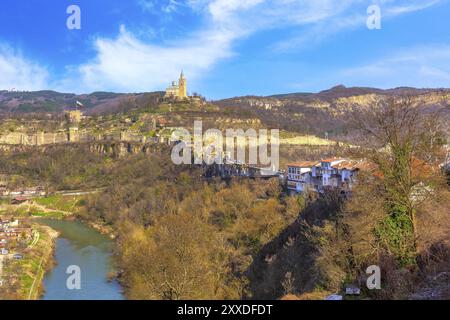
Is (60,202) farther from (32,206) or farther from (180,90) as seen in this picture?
(180,90)

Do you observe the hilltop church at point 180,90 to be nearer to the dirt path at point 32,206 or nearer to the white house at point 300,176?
the dirt path at point 32,206

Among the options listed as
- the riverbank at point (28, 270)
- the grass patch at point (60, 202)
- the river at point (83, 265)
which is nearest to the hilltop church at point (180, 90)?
the grass patch at point (60, 202)

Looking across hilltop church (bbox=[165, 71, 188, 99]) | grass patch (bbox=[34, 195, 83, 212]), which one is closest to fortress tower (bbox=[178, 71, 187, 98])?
hilltop church (bbox=[165, 71, 188, 99])

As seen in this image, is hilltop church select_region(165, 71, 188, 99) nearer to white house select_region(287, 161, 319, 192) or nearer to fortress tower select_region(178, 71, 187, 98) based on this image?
fortress tower select_region(178, 71, 187, 98)
